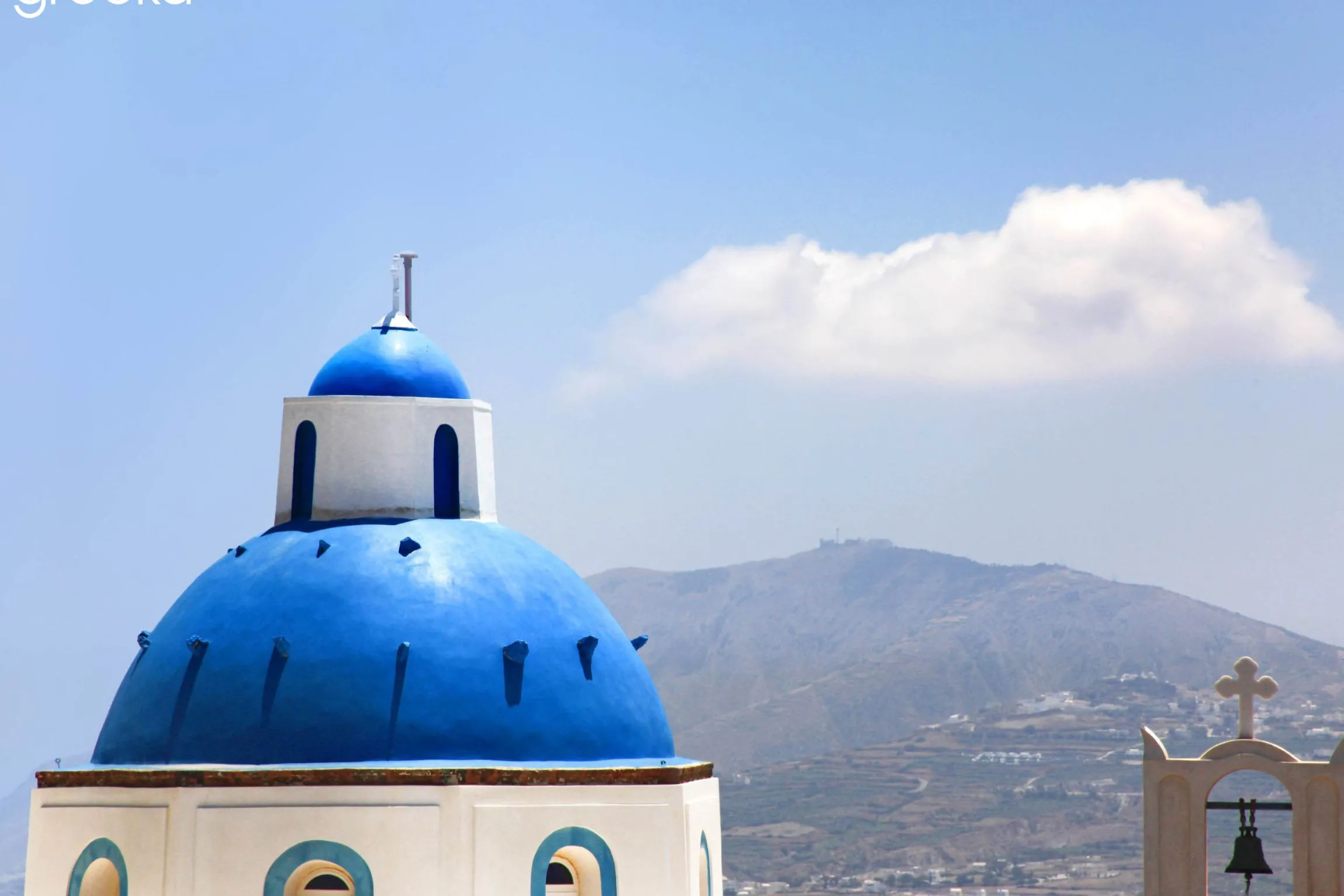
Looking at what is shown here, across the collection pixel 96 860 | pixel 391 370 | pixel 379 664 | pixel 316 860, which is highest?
pixel 391 370

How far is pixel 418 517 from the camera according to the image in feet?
96.1

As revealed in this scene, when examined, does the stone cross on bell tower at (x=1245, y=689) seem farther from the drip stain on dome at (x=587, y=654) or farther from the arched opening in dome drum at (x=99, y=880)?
the arched opening in dome drum at (x=99, y=880)

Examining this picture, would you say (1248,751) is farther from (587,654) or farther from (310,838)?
(310,838)

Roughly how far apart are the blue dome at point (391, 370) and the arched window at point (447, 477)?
2.10 feet

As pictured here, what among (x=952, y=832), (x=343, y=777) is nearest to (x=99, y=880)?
(x=343, y=777)

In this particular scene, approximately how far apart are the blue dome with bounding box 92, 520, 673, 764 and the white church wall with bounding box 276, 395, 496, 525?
0.46 m

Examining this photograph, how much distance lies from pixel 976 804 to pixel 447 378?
546 feet

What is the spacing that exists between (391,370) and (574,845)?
7705 mm

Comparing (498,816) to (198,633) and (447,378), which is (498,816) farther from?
(447,378)

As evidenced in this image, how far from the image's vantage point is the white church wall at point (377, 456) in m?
29.3

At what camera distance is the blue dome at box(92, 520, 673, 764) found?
86.9ft

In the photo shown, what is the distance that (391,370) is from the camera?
2988 centimetres

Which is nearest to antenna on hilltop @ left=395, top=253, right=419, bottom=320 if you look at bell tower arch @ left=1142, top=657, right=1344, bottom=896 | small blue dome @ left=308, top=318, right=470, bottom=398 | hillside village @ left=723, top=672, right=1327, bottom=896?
small blue dome @ left=308, top=318, right=470, bottom=398

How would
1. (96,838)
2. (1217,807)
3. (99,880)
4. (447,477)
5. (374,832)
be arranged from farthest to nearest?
1. (447,477)
2. (99,880)
3. (96,838)
4. (374,832)
5. (1217,807)
